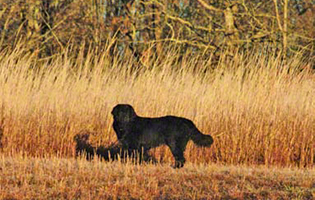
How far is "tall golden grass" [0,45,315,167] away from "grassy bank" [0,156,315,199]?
1.23 metres

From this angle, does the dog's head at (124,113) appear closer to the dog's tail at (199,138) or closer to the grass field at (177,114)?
the grass field at (177,114)

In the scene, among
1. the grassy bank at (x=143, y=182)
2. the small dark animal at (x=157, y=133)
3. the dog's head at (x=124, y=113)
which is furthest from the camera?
the dog's head at (x=124, y=113)

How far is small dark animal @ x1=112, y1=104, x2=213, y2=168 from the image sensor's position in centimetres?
658

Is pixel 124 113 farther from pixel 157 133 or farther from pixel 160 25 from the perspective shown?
pixel 160 25

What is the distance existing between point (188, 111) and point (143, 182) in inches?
123

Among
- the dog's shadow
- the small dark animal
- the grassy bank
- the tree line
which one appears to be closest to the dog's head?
the small dark animal

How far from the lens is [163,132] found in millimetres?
6621

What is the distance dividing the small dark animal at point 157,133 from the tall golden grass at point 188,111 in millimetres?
960

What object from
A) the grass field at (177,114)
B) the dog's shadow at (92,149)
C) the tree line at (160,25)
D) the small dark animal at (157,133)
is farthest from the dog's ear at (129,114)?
the tree line at (160,25)

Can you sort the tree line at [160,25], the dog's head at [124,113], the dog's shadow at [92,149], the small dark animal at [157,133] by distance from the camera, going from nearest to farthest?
1. the small dark animal at [157,133]
2. the dog's head at [124,113]
3. the dog's shadow at [92,149]
4. the tree line at [160,25]

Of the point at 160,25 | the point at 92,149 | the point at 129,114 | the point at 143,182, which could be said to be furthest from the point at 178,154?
the point at 160,25

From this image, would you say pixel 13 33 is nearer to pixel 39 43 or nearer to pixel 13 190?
pixel 39 43

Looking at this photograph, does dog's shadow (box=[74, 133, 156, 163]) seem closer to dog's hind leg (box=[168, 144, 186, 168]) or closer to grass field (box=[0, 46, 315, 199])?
grass field (box=[0, 46, 315, 199])

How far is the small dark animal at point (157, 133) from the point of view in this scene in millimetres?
6578
